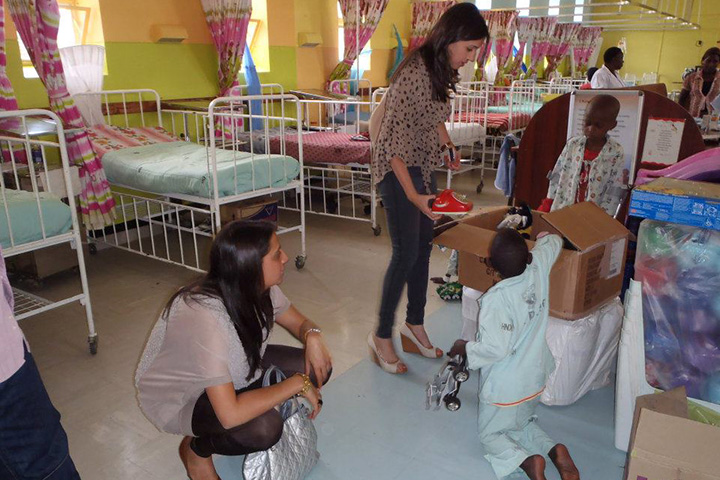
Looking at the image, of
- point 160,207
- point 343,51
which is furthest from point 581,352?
point 343,51

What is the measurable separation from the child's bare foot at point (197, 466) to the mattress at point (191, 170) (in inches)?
65.9

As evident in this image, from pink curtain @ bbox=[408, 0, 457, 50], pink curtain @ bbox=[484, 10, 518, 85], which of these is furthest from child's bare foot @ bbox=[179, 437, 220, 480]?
pink curtain @ bbox=[484, 10, 518, 85]

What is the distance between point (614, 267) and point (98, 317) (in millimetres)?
2577

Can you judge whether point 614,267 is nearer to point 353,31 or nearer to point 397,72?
point 397,72

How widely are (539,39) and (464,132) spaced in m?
6.35

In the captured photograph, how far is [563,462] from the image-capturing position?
1.75 meters

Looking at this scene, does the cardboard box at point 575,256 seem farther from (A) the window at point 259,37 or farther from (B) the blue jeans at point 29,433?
(A) the window at point 259,37

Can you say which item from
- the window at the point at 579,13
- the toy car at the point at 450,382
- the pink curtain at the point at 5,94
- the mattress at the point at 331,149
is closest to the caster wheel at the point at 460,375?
the toy car at the point at 450,382

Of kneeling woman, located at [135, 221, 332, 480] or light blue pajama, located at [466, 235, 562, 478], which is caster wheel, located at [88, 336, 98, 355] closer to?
kneeling woman, located at [135, 221, 332, 480]

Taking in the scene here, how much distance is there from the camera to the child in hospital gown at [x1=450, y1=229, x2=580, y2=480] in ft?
5.58

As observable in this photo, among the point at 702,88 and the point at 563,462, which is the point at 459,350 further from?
the point at 702,88

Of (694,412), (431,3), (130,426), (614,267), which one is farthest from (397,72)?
(431,3)

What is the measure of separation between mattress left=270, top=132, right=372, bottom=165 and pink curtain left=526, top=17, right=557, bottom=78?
726 centimetres

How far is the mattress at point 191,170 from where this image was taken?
123 inches
